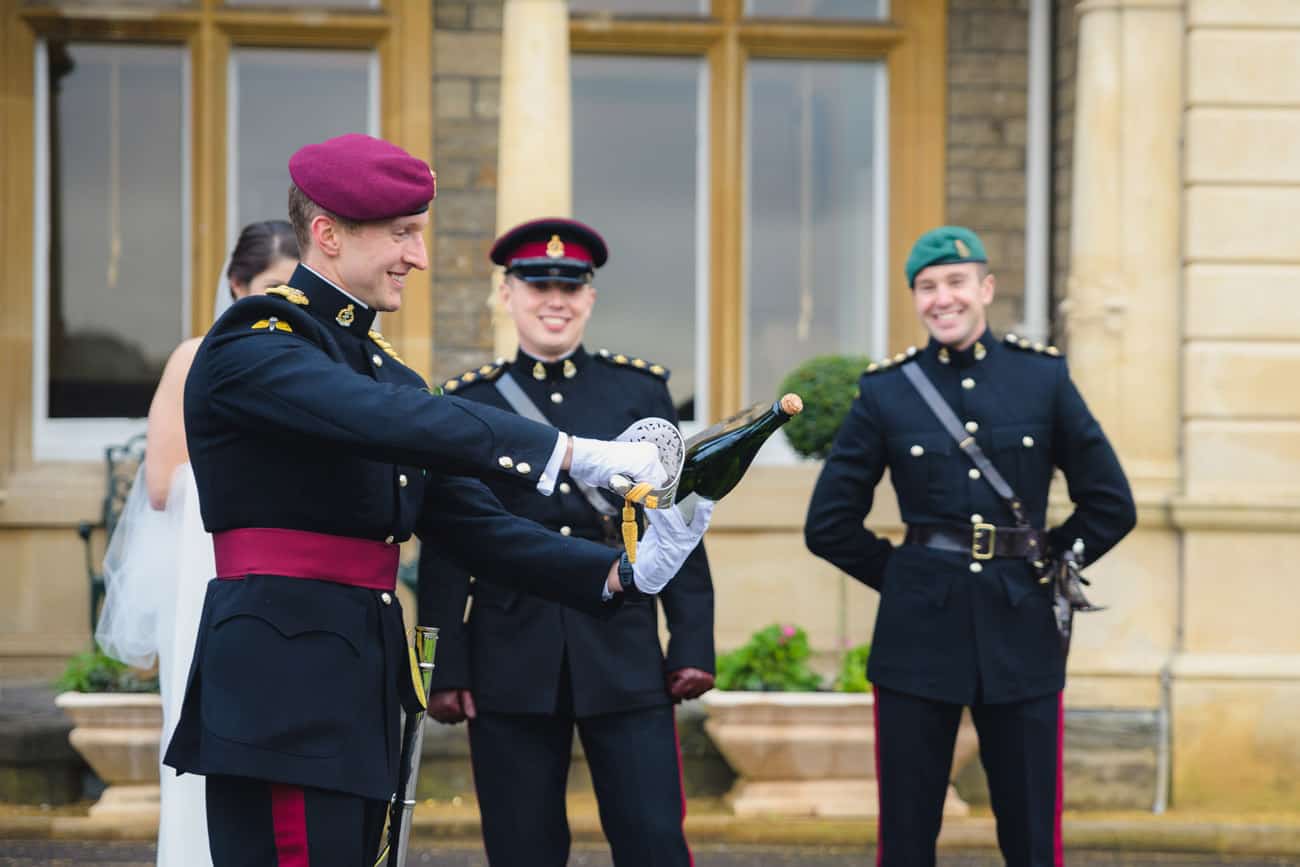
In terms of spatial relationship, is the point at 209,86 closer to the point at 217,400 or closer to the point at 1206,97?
the point at 1206,97

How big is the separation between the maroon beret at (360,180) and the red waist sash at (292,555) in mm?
490

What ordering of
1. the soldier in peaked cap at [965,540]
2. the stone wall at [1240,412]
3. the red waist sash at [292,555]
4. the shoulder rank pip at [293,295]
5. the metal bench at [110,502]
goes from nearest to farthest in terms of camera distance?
1. the red waist sash at [292,555]
2. the shoulder rank pip at [293,295]
3. the soldier in peaked cap at [965,540]
4. the stone wall at [1240,412]
5. the metal bench at [110,502]

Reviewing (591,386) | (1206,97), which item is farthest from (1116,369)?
(591,386)

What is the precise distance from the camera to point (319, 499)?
267 cm

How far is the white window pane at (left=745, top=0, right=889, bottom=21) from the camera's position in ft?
27.5

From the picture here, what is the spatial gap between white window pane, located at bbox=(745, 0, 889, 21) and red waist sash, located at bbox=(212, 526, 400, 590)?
6.06 m

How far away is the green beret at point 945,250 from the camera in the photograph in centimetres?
432

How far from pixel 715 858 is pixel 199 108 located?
4.24 m

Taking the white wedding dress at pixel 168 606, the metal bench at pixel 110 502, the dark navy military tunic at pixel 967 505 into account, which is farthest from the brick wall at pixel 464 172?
the dark navy military tunic at pixel 967 505

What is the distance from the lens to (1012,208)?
8352mm

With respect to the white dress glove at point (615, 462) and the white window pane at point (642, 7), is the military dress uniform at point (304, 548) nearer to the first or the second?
the white dress glove at point (615, 462)

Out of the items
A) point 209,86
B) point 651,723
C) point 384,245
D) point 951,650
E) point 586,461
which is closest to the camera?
point 586,461

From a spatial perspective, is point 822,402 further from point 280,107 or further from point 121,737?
point 280,107

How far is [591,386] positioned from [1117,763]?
3326 millimetres
